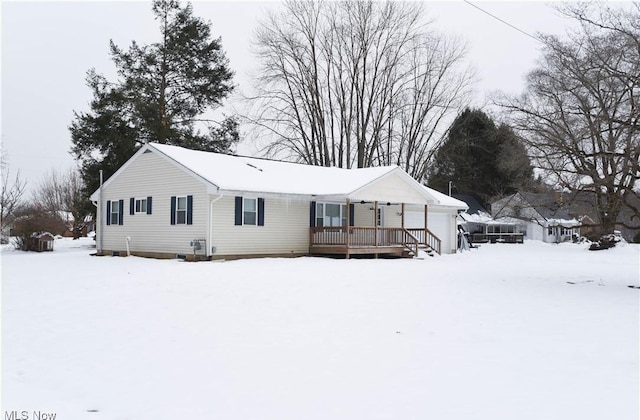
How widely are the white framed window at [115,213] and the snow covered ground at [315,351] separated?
10.4 metres

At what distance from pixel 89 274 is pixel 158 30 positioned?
25.4 meters

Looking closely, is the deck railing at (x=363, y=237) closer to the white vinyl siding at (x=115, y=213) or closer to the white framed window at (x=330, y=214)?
the white framed window at (x=330, y=214)

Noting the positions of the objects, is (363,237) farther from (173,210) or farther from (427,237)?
(173,210)

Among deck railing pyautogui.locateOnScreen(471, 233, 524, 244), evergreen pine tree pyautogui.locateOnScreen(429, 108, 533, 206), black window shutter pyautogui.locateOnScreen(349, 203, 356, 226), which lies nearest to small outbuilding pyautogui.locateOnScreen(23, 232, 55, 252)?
black window shutter pyautogui.locateOnScreen(349, 203, 356, 226)

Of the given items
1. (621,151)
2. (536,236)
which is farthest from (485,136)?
(621,151)

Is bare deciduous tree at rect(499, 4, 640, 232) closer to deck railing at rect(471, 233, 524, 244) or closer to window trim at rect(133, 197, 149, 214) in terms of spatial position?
window trim at rect(133, 197, 149, 214)

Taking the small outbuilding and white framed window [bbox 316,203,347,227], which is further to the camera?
the small outbuilding

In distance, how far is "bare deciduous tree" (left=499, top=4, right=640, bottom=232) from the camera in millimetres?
12320

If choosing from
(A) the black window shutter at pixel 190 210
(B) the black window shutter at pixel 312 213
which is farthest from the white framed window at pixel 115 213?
(B) the black window shutter at pixel 312 213

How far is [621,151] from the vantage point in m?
13.3

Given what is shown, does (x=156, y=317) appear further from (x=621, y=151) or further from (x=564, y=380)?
(x=621, y=151)

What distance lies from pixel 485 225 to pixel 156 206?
36.9 meters

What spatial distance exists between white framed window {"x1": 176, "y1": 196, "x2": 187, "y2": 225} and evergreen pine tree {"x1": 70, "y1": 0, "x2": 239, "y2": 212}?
43.7 feet

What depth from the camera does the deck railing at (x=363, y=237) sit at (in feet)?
74.7
